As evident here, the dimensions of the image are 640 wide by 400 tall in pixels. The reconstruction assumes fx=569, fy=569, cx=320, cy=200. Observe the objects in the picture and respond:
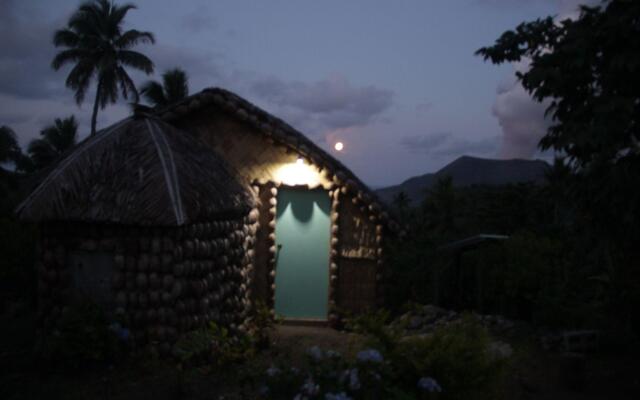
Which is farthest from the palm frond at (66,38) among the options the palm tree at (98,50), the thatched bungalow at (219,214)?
the thatched bungalow at (219,214)

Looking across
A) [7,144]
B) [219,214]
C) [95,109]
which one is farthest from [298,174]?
[95,109]

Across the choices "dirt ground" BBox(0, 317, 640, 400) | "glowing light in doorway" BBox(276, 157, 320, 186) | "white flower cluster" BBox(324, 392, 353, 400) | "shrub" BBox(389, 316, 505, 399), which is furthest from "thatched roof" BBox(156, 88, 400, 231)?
"white flower cluster" BBox(324, 392, 353, 400)

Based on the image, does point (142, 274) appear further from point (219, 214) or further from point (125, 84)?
point (125, 84)

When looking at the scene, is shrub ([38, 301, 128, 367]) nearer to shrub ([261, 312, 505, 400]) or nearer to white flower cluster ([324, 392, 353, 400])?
shrub ([261, 312, 505, 400])

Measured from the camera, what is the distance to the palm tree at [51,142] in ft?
109

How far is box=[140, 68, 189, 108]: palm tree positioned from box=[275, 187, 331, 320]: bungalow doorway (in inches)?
711

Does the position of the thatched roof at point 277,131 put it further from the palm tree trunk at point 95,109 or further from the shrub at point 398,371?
the palm tree trunk at point 95,109

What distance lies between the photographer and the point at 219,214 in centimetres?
835

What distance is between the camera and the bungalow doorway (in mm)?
10938

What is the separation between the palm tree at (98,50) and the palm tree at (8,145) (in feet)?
23.3

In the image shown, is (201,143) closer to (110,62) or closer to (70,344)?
(70,344)

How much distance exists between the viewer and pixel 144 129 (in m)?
8.48

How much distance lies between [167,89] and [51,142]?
1051 centimetres

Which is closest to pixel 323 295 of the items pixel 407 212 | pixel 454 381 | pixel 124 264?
pixel 124 264
